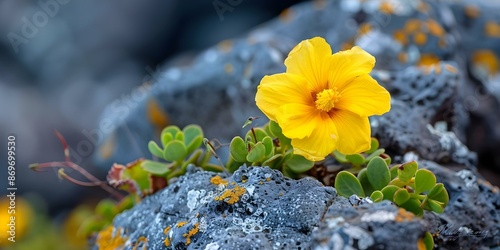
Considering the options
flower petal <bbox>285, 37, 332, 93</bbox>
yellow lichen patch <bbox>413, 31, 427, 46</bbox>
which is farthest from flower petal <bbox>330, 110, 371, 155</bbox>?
yellow lichen patch <bbox>413, 31, 427, 46</bbox>

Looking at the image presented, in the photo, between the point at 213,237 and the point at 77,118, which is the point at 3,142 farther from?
the point at 213,237

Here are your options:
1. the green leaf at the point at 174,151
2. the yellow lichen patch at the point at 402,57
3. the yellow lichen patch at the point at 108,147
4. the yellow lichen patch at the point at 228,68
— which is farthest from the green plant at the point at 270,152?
the yellow lichen patch at the point at 108,147

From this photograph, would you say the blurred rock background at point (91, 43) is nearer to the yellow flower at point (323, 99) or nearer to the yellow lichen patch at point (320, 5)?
the yellow lichen patch at point (320, 5)

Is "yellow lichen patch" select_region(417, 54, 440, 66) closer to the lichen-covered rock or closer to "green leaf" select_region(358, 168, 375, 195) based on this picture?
"green leaf" select_region(358, 168, 375, 195)

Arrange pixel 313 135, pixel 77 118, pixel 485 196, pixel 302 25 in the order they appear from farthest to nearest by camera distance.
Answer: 1. pixel 77 118
2. pixel 302 25
3. pixel 485 196
4. pixel 313 135

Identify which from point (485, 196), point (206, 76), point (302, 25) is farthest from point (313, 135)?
point (302, 25)
